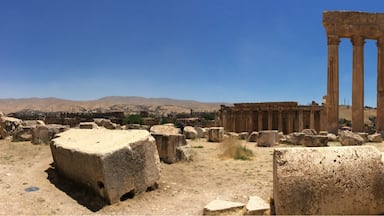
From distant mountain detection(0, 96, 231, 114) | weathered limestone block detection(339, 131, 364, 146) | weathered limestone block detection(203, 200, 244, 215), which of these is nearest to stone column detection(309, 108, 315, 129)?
weathered limestone block detection(339, 131, 364, 146)

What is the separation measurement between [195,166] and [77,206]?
427cm

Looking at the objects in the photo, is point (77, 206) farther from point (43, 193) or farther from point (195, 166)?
point (195, 166)

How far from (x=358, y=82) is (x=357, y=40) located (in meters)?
2.78

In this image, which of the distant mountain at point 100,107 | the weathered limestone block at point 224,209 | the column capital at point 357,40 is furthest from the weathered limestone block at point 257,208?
the distant mountain at point 100,107

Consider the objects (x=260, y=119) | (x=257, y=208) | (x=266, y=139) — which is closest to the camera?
(x=257, y=208)

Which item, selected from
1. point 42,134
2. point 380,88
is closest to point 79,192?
point 42,134

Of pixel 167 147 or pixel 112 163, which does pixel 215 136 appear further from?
pixel 112 163

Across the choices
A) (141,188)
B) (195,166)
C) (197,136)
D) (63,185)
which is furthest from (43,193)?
(197,136)

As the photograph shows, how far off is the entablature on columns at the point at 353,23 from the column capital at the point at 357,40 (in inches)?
6.9

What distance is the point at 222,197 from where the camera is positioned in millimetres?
7191

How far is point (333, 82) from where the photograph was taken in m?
24.0

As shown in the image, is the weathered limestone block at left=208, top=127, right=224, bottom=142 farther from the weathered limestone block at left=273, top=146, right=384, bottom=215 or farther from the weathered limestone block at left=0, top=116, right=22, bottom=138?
the weathered limestone block at left=273, top=146, right=384, bottom=215

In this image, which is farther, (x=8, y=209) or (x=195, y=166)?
(x=195, y=166)

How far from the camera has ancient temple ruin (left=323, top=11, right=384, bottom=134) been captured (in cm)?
2380
